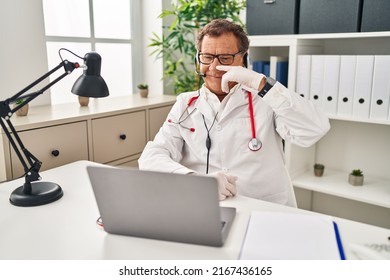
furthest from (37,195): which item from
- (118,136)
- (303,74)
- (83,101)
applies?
(303,74)

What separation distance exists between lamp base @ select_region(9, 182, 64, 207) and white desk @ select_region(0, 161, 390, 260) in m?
0.02

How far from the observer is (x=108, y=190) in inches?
36.2

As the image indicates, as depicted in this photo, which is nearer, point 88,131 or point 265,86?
point 265,86

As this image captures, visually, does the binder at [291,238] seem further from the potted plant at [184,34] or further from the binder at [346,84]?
the potted plant at [184,34]

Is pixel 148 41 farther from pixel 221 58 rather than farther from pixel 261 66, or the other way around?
pixel 221 58

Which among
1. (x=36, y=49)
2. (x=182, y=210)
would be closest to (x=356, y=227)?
(x=182, y=210)

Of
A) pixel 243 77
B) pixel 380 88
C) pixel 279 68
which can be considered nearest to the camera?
pixel 243 77

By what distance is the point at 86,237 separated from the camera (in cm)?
101

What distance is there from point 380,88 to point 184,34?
5.00 feet

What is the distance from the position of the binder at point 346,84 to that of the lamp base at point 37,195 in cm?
157

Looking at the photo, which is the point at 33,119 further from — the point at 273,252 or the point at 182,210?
the point at 273,252

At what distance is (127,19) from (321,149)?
1752 millimetres

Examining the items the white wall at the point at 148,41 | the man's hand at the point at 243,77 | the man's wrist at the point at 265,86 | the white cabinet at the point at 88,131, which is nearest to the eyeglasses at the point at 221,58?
the man's hand at the point at 243,77

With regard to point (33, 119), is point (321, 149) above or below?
below
